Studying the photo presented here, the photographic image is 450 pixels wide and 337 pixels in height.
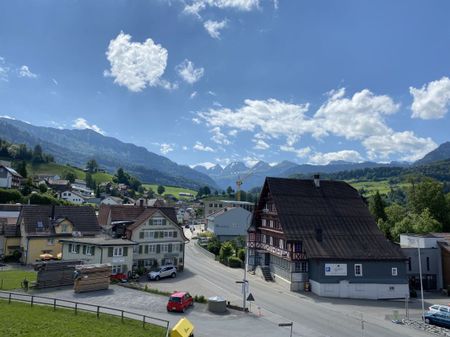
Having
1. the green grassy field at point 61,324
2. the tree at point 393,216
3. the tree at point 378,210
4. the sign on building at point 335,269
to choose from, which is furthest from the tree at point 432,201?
the green grassy field at point 61,324

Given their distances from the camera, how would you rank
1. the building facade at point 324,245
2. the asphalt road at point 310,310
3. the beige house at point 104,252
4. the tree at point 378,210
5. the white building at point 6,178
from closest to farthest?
the asphalt road at point 310,310 → the building facade at point 324,245 → the beige house at point 104,252 → the tree at point 378,210 → the white building at point 6,178

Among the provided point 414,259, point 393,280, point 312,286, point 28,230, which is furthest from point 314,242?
point 28,230

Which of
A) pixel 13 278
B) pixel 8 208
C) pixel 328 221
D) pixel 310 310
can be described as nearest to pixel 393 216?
pixel 328 221

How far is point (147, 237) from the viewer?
2265 inches

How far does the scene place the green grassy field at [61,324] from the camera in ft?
78.2

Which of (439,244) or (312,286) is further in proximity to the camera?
(439,244)

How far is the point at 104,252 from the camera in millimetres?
48719

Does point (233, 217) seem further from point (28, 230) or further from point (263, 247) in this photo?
point (28, 230)

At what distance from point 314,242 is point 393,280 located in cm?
1066

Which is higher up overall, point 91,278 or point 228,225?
point 228,225

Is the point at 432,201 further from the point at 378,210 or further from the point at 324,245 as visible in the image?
the point at 324,245

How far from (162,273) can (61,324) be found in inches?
1025

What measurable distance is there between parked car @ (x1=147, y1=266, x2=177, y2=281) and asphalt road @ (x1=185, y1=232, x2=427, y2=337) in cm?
343

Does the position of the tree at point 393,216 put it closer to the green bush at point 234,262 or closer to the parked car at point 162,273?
the green bush at point 234,262
